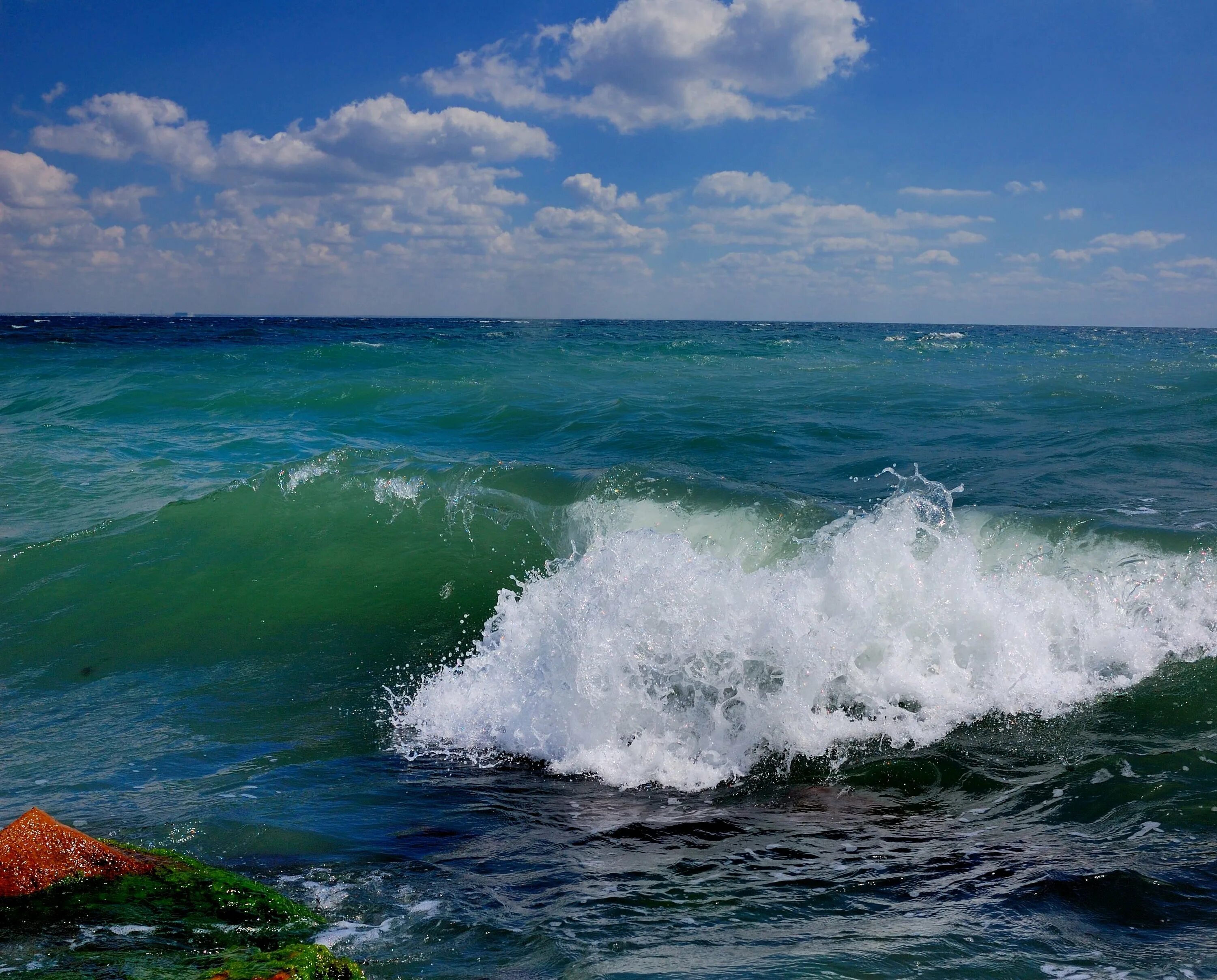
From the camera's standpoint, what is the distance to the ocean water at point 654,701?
2979 millimetres

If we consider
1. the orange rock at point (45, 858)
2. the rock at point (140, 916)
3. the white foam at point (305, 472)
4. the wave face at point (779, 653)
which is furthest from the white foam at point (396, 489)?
the orange rock at point (45, 858)

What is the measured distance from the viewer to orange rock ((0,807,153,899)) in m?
2.62

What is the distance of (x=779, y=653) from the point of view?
5.14 m

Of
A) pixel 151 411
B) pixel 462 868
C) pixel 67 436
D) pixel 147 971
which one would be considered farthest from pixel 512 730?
pixel 151 411

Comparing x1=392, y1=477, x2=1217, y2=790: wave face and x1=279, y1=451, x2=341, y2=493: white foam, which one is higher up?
x1=279, y1=451, x2=341, y2=493: white foam

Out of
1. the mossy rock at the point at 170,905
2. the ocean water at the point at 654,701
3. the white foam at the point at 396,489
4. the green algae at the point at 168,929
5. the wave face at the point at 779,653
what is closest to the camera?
the green algae at the point at 168,929

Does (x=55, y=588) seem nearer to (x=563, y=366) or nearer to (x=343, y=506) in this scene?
(x=343, y=506)

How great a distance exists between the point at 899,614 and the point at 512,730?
2.81 m

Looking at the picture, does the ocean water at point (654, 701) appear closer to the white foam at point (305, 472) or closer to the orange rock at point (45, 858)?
the white foam at point (305, 472)

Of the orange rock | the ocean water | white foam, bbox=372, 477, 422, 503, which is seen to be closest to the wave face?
the ocean water

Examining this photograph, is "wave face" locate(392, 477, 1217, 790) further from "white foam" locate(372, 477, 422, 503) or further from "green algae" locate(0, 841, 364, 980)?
"white foam" locate(372, 477, 422, 503)

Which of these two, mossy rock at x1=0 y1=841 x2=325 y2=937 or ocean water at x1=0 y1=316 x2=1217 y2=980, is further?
ocean water at x1=0 y1=316 x2=1217 y2=980

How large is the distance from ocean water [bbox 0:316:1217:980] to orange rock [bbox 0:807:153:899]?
26cm

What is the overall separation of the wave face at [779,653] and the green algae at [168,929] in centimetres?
206
